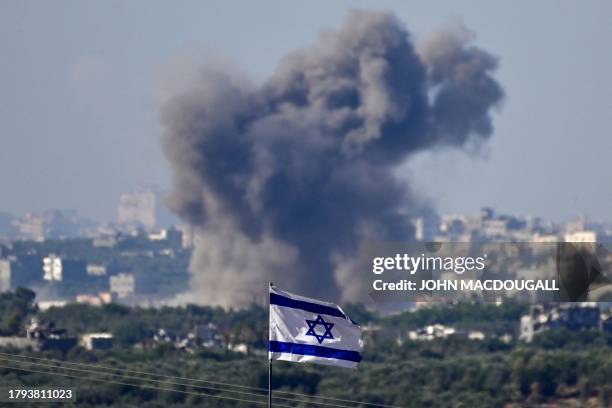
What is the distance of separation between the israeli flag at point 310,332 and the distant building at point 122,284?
115 meters

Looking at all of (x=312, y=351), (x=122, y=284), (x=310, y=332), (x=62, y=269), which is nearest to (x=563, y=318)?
(x=312, y=351)

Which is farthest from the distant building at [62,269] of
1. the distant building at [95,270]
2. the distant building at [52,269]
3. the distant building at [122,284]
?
the distant building at [122,284]

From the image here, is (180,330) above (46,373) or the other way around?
above

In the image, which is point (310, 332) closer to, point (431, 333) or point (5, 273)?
point (431, 333)

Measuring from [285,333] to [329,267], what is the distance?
67154 mm

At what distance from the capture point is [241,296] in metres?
79.3

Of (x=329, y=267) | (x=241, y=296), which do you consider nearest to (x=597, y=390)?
(x=241, y=296)

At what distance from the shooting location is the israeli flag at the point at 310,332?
2117 cm

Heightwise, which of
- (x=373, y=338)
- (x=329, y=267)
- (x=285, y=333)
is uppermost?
(x=329, y=267)

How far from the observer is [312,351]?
2138 cm

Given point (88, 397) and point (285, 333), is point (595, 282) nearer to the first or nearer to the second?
point (88, 397)

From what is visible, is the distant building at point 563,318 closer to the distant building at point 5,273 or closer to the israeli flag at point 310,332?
the israeli flag at point 310,332

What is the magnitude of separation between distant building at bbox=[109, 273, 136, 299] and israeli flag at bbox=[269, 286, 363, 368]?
115 m

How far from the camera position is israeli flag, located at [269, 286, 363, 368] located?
69.5 ft
